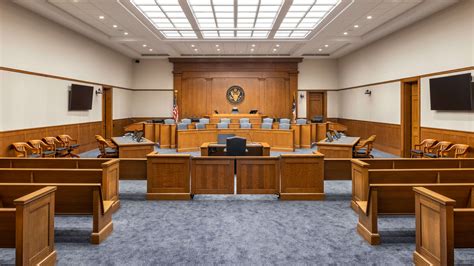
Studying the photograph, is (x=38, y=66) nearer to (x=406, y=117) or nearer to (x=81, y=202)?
(x=81, y=202)

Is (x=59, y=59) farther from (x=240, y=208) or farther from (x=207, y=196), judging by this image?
(x=240, y=208)

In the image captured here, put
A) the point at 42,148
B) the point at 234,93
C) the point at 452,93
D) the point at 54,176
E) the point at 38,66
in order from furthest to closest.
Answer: the point at 234,93 < the point at 38,66 < the point at 42,148 < the point at 452,93 < the point at 54,176

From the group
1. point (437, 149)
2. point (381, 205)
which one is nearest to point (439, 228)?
point (381, 205)

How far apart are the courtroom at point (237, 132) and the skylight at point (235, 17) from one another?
0.28 feet

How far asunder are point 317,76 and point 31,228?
16.5 meters

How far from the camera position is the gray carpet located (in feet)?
12.0

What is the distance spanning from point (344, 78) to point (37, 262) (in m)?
16.0

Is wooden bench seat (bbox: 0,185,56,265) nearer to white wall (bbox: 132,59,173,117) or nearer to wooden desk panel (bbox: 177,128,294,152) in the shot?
wooden desk panel (bbox: 177,128,294,152)

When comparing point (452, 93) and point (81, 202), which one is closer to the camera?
point (81, 202)

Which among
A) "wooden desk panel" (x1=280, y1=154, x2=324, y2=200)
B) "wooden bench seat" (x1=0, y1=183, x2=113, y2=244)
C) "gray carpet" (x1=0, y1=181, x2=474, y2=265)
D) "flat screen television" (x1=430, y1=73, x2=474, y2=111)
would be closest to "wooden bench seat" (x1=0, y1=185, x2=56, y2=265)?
"gray carpet" (x1=0, y1=181, x2=474, y2=265)

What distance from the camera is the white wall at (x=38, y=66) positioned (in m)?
8.00

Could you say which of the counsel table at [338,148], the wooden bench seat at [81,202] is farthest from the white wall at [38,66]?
the counsel table at [338,148]

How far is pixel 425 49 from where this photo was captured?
958cm

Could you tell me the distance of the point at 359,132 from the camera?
48.6 feet
